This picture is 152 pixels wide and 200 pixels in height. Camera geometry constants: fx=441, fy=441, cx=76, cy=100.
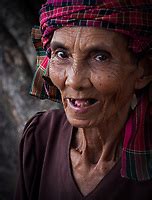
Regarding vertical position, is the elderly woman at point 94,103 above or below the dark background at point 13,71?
above

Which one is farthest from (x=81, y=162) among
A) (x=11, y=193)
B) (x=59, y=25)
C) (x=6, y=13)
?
(x=6, y=13)

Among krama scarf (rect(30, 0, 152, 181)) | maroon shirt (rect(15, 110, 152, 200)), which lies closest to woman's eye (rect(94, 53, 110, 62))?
krama scarf (rect(30, 0, 152, 181))

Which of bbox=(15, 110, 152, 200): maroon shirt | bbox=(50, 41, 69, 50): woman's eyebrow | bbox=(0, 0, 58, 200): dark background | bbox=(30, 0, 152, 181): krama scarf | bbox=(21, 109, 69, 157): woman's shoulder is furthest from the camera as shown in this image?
bbox=(0, 0, 58, 200): dark background

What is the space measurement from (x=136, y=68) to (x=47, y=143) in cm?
73

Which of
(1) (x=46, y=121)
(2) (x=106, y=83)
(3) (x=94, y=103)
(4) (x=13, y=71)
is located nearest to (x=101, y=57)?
(2) (x=106, y=83)

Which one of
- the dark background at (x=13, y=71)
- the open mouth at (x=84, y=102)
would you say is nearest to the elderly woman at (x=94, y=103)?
the open mouth at (x=84, y=102)

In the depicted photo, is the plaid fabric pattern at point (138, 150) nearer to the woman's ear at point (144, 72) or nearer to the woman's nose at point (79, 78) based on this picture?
the woman's ear at point (144, 72)

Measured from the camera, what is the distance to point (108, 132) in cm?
229

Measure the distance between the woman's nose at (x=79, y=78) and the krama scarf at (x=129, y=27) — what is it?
0.20 meters

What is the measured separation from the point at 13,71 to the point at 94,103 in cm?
206

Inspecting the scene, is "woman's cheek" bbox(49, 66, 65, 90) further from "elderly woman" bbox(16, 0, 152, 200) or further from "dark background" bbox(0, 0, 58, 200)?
"dark background" bbox(0, 0, 58, 200)

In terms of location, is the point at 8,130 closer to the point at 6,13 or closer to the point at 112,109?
the point at 6,13

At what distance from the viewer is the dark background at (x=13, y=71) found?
398 centimetres

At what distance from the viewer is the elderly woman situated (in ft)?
6.46
